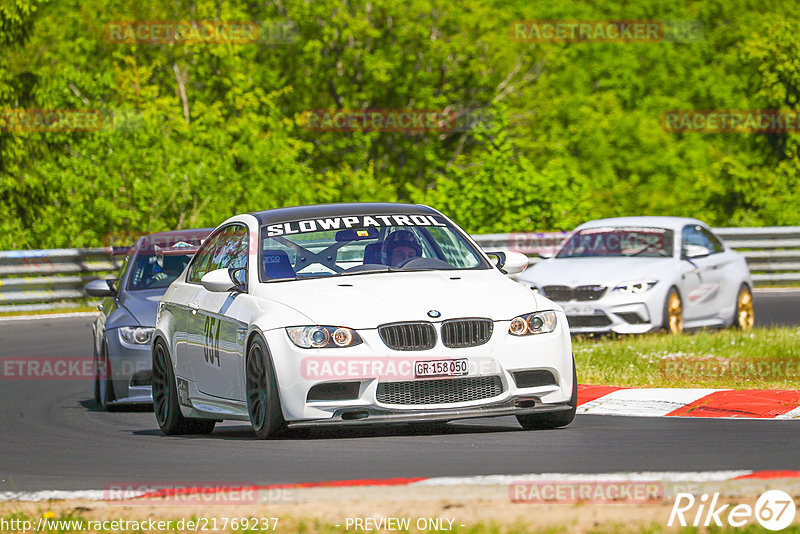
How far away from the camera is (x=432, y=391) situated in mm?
8867

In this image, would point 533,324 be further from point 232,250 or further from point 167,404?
point 167,404

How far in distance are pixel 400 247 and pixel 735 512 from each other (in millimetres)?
4581

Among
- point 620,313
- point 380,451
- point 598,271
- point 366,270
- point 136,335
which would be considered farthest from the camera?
point 598,271

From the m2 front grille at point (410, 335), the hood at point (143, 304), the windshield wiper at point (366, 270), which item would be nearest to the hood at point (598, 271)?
the hood at point (143, 304)

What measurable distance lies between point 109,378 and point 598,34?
152 ft

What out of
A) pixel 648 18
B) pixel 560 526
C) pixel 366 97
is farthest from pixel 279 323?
pixel 648 18

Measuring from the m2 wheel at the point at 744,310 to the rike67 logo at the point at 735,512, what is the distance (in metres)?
12.5

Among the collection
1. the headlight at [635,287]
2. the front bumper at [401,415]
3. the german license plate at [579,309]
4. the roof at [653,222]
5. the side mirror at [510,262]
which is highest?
the side mirror at [510,262]

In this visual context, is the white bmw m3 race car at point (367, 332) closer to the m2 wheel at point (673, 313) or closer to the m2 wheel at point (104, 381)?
the m2 wheel at point (104, 381)

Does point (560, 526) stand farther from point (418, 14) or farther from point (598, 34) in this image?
point (598, 34)

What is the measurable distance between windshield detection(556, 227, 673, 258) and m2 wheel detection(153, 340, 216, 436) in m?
8.01

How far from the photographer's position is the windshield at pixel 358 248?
32.4ft

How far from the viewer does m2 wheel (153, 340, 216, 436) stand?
1061cm

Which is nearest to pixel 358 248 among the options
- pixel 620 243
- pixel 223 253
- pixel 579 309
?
pixel 223 253
